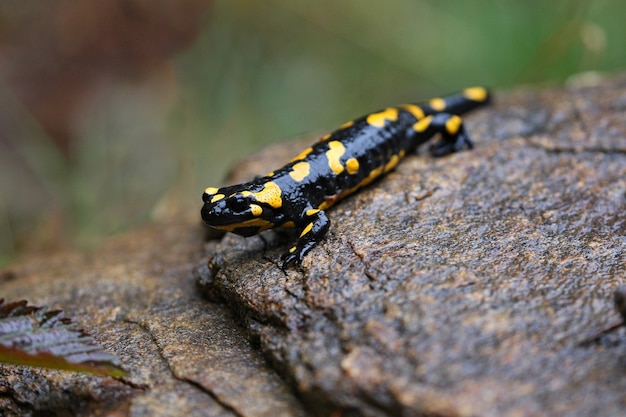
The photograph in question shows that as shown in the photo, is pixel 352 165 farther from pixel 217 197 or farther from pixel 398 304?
pixel 398 304

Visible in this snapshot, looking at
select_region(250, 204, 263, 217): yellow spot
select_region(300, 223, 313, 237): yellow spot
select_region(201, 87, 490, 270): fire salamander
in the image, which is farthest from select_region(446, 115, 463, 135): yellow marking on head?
select_region(250, 204, 263, 217): yellow spot

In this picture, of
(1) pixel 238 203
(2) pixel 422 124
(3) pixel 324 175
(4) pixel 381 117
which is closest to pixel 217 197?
(1) pixel 238 203

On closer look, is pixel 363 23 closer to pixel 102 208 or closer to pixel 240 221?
pixel 102 208

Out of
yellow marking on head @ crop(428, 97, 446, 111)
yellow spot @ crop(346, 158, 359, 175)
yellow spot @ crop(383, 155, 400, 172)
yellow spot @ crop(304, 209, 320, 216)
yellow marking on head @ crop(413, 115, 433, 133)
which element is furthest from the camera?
yellow marking on head @ crop(428, 97, 446, 111)

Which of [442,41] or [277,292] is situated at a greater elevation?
[442,41]

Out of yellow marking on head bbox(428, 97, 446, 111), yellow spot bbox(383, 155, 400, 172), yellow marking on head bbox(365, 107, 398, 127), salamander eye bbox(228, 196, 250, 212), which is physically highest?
yellow marking on head bbox(428, 97, 446, 111)

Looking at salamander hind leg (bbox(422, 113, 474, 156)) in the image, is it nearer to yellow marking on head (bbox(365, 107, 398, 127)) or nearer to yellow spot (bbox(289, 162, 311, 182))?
yellow marking on head (bbox(365, 107, 398, 127))

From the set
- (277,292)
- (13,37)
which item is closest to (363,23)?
(13,37)
